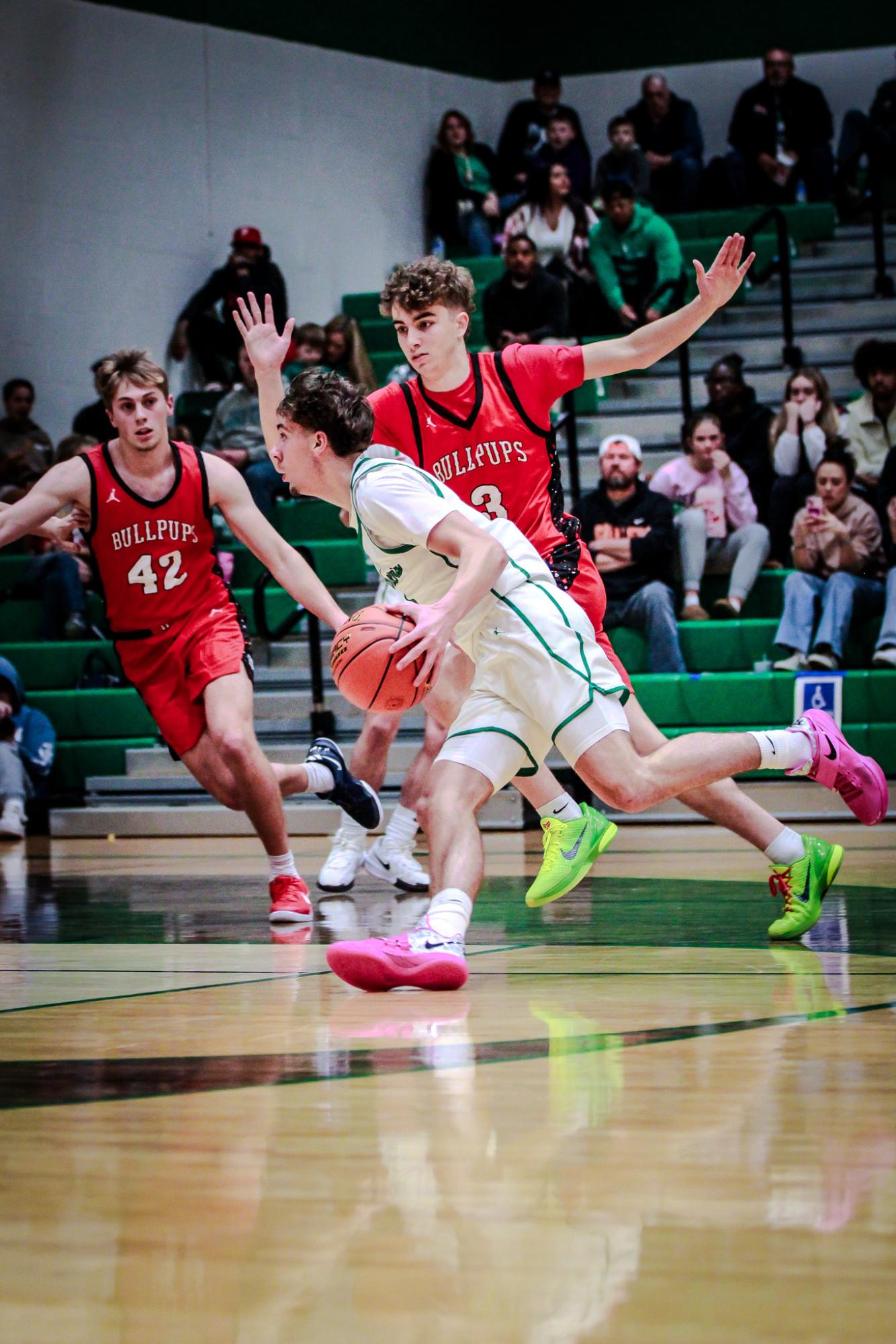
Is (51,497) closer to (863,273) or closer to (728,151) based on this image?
(863,273)

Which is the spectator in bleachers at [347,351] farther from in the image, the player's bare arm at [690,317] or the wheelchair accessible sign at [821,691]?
the player's bare arm at [690,317]

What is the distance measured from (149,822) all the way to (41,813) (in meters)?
0.92

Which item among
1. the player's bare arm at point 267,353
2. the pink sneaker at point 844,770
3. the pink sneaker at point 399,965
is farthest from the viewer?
the player's bare arm at point 267,353

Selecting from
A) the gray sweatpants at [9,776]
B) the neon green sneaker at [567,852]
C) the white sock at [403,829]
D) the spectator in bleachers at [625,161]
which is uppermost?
the spectator in bleachers at [625,161]

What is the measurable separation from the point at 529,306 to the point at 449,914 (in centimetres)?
748

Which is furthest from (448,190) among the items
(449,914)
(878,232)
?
(449,914)

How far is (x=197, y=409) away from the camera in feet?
38.8

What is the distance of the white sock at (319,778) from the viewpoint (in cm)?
545

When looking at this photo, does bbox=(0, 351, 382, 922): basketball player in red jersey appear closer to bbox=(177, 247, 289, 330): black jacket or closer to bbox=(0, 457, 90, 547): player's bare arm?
bbox=(0, 457, 90, 547): player's bare arm

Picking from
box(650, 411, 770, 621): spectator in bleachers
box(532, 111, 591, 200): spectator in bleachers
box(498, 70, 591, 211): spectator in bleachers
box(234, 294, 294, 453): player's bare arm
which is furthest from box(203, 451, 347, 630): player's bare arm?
box(498, 70, 591, 211): spectator in bleachers

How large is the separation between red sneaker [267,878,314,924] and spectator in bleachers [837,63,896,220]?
27.5 ft

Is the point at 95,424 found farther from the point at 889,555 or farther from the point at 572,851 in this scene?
the point at 572,851

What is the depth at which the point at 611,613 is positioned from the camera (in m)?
8.75

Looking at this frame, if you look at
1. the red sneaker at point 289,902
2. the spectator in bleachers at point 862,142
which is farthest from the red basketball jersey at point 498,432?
the spectator in bleachers at point 862,142
